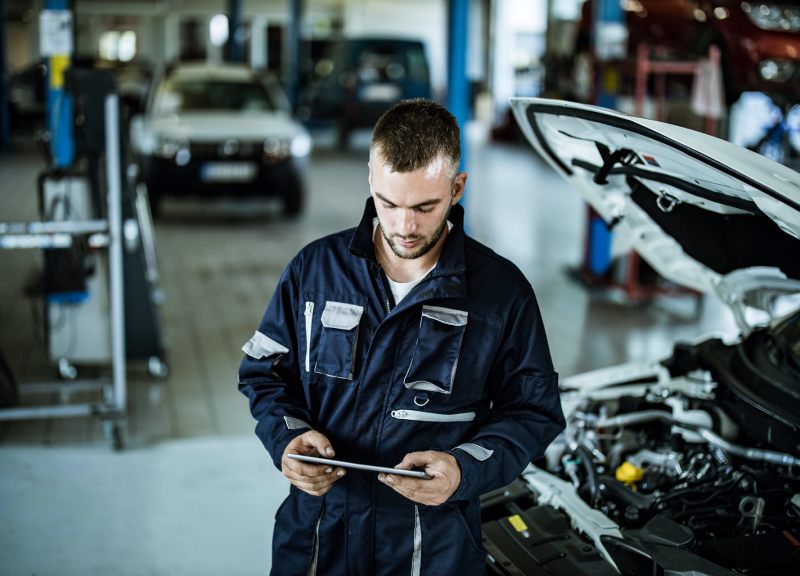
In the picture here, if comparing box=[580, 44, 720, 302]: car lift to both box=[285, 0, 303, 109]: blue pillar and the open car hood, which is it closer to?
the open car hood

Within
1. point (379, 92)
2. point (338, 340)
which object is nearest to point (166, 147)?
point (379, 92)

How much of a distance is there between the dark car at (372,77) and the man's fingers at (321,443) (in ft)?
42.3

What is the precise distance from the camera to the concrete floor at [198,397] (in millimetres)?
3191

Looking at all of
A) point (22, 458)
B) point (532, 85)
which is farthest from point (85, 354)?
point (532, 85)

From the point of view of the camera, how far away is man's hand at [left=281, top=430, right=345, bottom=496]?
1653mm

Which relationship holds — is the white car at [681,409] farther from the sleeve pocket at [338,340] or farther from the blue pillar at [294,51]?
the blue pillar at [294,51]

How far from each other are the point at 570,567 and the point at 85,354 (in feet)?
11.2

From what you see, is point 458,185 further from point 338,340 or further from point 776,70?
point 776,70

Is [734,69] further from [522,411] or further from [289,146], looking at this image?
[522,411]

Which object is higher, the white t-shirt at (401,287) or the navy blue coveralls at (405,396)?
the white t-shirt at (401,287)

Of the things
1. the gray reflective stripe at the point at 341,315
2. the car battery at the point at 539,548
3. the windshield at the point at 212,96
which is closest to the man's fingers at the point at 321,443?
the gray reflective stripe at the point at 341,315

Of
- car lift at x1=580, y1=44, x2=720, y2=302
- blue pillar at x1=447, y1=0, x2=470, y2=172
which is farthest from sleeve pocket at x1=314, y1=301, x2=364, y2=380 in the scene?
blue pillar at x1=447, y1=0, x2=470, y2=172

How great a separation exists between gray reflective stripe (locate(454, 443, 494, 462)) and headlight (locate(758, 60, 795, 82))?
573 centimetres

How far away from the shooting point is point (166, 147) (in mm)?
8484
